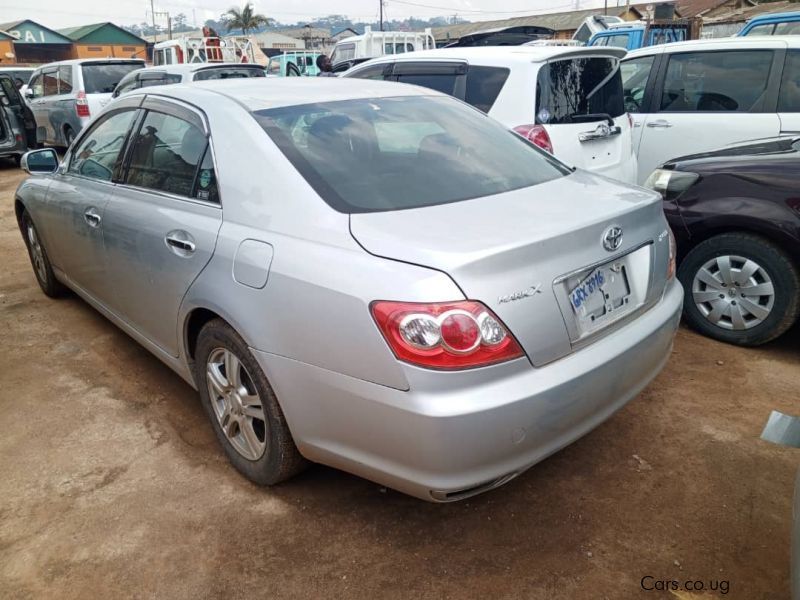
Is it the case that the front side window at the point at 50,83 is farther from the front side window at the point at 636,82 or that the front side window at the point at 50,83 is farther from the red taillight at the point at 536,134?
the red taillight at the point at 536,134

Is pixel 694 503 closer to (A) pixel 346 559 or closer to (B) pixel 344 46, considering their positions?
(A) pixel 346 559

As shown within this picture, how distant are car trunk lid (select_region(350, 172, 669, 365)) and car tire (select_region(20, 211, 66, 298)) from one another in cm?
351

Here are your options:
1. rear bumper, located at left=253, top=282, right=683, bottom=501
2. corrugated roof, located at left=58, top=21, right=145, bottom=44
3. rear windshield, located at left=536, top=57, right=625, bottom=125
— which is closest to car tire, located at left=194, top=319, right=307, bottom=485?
rear bumper, located at left=253, top=282, right=683, bottom=501

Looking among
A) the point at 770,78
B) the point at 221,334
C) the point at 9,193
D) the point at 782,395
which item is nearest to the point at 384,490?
the point at 221,334

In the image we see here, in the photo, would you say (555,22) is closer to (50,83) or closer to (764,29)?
(764,29)

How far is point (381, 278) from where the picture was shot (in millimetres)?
1960

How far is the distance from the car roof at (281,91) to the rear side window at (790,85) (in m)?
3.51

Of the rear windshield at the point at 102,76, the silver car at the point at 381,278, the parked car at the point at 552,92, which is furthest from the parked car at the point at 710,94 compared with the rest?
the rear windshield at the point at 102,76

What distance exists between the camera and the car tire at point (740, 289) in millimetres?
3611

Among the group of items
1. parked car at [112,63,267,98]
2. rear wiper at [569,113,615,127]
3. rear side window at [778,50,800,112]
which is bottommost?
rear wiper at [569,113,615,127]

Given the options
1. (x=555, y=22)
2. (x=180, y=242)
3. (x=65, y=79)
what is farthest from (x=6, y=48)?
(x=180, y=242)

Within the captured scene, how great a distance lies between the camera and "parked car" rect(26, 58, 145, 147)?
11172 mm

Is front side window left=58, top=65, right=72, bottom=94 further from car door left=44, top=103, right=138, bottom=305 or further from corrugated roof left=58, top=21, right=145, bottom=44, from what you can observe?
corrugated roof left=58, top=21, right=145, bottom=44

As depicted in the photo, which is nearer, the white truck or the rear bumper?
the rear bumper
